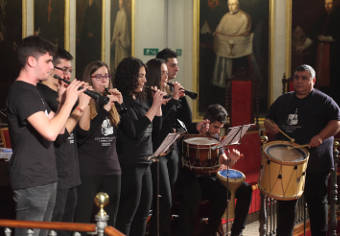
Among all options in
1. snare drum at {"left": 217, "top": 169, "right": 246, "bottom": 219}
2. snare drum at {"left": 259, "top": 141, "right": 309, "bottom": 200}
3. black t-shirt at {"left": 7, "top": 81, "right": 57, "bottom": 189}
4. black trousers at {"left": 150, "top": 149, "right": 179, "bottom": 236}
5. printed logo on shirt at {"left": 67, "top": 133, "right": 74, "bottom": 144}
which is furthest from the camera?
snare drum at {"left": 217, "top": 169, "right": 246, "bottom": 219}

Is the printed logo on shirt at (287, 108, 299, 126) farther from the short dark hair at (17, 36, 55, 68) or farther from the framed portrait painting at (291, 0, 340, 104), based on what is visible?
the framed portrait painting at (291, 0, 340, 104)

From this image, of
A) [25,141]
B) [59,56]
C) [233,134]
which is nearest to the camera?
[25,141]

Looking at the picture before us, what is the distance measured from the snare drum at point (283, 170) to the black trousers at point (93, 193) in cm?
168

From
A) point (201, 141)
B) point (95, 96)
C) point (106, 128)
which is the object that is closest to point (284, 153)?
point (201, 141)

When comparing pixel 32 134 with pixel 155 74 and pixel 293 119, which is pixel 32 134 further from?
pixel 293 119

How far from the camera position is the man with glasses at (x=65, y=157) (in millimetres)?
3521

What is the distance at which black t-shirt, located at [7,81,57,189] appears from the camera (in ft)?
10.0

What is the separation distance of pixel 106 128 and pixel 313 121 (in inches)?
87.4

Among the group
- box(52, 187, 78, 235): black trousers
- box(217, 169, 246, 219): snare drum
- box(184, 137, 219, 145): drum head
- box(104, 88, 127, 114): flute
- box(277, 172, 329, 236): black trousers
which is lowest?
box(277, 172, 329, 236): black trousers

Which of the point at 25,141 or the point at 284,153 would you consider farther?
the point at 284,153

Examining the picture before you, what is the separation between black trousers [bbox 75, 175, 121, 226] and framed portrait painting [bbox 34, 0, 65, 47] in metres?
4.40

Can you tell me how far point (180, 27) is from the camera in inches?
461

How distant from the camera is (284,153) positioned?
5.16m

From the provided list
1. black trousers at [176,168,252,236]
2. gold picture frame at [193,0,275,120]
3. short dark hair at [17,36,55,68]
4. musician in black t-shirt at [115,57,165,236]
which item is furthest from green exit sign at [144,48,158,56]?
short dark hair at [17,36,55,68]
